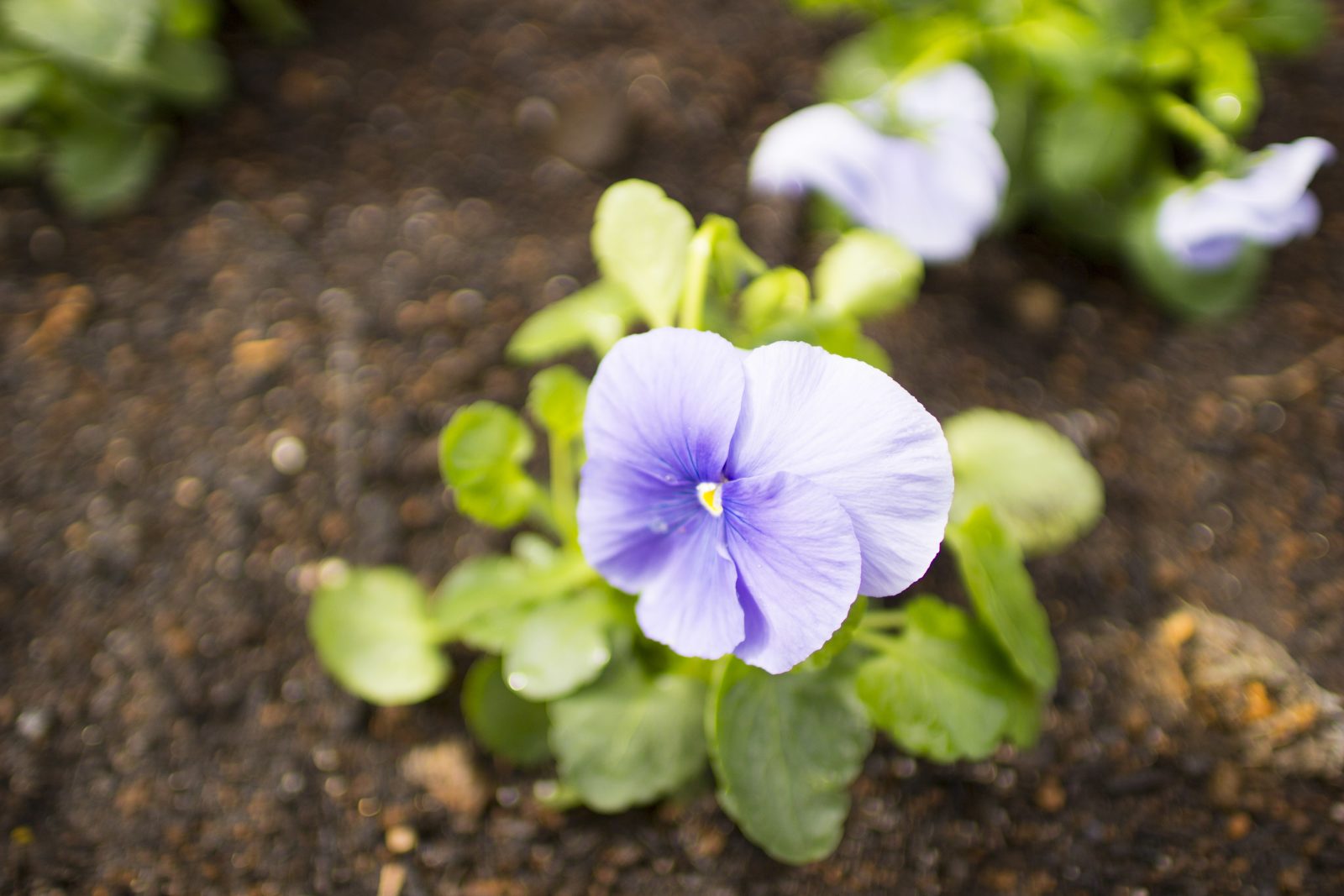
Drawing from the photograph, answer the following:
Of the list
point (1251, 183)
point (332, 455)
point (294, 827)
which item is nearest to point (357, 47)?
point (332, 455)

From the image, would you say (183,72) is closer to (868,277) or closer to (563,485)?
(563,485)

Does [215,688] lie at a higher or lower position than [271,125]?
lower

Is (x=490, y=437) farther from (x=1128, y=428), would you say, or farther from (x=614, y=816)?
(x=1128, y=428)

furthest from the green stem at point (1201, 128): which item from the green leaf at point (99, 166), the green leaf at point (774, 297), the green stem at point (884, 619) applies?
the green leaf at point (99, 166)

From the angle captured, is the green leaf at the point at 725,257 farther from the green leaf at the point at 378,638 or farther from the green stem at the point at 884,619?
the green leaf at the point at 378,638

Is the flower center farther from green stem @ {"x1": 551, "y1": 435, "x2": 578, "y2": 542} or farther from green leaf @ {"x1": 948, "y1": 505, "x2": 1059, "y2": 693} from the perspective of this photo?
green stem @ {"x1": 551, "y1": 435, "x2": 578, "y2": 542}

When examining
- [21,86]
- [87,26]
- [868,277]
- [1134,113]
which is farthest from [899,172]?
[21,86]
